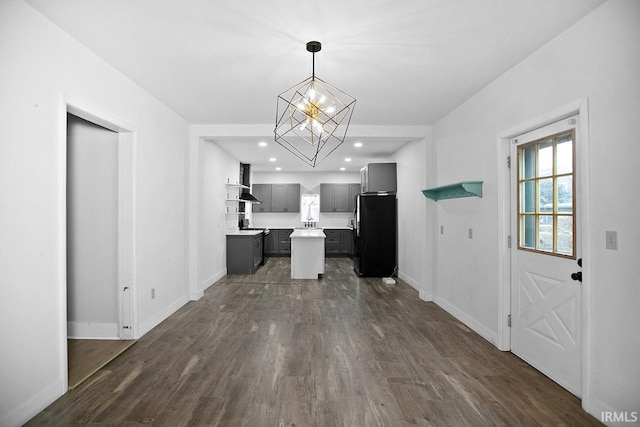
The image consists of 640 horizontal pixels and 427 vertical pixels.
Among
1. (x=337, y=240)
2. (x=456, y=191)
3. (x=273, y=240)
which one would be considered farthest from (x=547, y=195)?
(x=273, y=240)

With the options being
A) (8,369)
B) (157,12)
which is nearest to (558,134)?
(157,12)

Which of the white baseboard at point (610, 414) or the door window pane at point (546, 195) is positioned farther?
the door window pane at point (546, 195)

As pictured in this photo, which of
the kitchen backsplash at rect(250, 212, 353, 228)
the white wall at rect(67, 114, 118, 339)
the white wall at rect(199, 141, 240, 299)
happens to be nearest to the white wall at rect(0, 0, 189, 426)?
the white wall at rect(67, 114, 118, 339)

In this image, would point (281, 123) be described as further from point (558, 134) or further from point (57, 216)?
point (558, 134)

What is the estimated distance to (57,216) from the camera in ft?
7.18

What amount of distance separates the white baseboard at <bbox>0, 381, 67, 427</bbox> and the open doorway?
101 cm

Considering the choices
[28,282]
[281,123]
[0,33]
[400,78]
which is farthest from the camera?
[281,123]

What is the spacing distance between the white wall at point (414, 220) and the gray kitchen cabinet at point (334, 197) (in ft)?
8.25

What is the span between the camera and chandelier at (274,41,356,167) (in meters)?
2.32

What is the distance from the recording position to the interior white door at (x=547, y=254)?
226 cm

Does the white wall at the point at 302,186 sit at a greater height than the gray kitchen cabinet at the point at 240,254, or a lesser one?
greater

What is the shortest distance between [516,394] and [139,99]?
4.28 metres

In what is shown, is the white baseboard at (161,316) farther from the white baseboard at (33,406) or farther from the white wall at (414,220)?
the white wall at (414,220)

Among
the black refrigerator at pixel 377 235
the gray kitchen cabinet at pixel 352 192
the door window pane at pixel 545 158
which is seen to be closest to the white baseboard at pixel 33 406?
the door window pane at pixel 545 158
